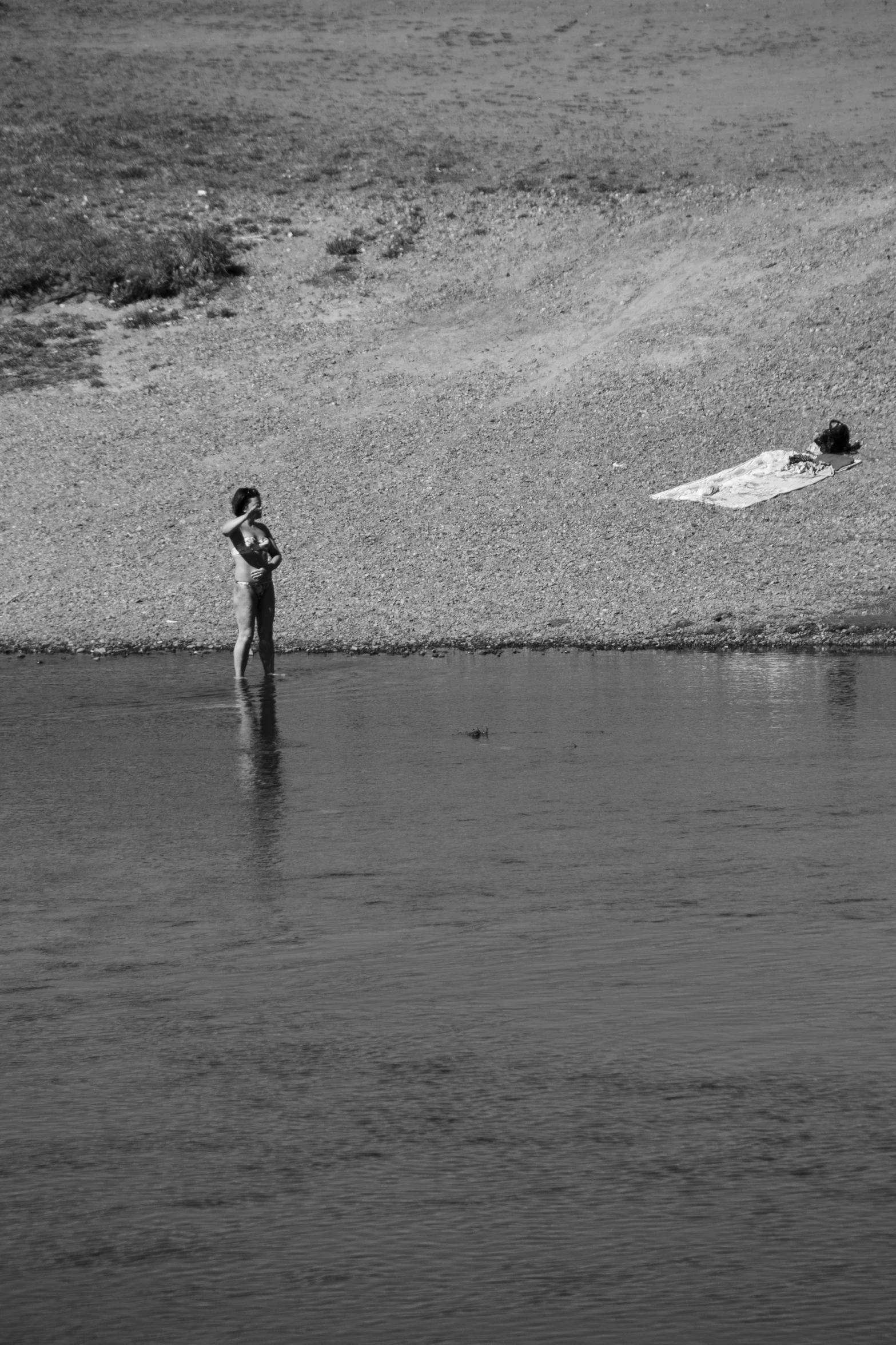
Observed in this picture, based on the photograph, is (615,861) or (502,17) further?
(502,17)

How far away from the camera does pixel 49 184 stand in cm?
3600

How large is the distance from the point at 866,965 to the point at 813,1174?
202 centimetres

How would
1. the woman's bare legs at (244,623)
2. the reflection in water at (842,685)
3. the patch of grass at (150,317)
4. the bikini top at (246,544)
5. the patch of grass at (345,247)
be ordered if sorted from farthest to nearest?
the patch of grass at (345,247) < the patch of grass at (150,317) < the woman's bare legs at (244,623) < the bikini top at (246,544) < the reflection in water at (842,685)

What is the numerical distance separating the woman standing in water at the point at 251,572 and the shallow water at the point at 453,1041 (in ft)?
8.24

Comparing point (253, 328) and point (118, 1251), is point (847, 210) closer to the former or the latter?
point (253, 328)

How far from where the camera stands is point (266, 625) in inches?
588

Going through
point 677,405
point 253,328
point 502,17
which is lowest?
point 677,405

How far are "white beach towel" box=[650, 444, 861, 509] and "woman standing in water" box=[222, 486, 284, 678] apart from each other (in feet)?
25.7

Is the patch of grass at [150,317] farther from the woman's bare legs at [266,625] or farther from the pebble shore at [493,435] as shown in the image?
the woman's bare legs at [266,625]

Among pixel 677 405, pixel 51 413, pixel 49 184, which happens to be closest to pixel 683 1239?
pixel 677 405

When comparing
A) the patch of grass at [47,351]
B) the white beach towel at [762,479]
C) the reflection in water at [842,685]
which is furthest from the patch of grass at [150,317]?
the reflection in water at [842,685]

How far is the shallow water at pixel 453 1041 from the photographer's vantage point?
190 inches

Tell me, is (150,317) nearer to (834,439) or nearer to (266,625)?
(834,439)

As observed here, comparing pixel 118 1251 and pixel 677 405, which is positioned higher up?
pixel 677 405
